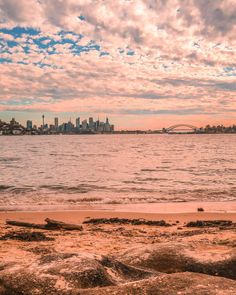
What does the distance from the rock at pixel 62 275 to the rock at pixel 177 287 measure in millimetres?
244

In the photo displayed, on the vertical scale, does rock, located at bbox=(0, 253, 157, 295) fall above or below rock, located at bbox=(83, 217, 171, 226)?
above

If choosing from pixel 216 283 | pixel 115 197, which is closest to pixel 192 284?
pixel 216 283

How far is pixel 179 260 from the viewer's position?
458cm

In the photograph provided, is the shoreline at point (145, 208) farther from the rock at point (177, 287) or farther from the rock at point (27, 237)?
the rock at point (177, 287)

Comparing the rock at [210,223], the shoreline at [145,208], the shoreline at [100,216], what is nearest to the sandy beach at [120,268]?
the rock at [210,223]

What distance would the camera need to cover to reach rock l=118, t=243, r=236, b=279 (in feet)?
14.1

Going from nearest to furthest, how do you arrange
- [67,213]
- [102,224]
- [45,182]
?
[102,224] < [67,213] < [45,182]

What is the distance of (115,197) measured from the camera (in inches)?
839

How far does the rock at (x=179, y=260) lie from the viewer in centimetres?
431

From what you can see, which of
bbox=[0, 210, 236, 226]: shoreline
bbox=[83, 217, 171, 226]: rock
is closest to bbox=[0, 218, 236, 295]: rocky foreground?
bbox=[83, 217, 171, 226]: rock

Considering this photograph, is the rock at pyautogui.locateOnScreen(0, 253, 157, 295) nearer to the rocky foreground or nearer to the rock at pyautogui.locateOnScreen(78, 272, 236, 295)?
the rocky foreground

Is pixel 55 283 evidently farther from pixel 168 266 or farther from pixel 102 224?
pixel 102 224

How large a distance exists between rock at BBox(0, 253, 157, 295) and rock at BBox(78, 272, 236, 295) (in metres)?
0.24

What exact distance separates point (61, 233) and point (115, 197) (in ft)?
31.5
